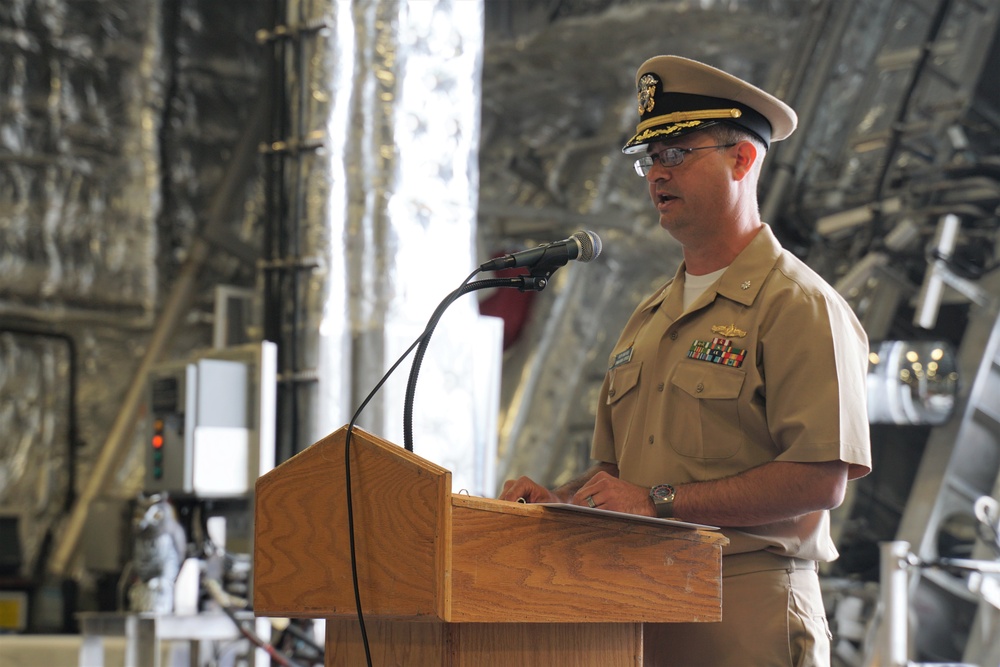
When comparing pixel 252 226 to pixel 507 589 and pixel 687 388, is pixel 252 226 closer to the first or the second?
pixel 687 388

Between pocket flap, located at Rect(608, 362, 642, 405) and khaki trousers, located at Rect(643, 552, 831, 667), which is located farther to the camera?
pocket flap, located at Rect(608, 362, 642, 405)

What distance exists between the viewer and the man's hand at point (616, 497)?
177cm

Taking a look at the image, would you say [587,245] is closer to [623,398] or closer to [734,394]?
[734,394]

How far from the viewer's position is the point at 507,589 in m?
1.46

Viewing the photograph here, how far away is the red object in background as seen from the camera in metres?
6.59

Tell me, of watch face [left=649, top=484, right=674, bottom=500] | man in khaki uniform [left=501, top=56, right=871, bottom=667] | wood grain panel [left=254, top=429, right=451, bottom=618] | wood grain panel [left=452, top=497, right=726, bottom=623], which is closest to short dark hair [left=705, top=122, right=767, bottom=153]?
man in khaki uniform [left=501, top=56, right=871, bottom=667]

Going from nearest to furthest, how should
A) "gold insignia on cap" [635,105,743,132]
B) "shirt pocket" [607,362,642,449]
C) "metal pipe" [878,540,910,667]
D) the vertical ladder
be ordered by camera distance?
"gold insignia on cap" [635,105,743,132] → "shirt pocket" [607,362,642,449] → "metal pipe" [878,540,910,667] → the vertical ladder

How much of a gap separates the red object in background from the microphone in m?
4.77

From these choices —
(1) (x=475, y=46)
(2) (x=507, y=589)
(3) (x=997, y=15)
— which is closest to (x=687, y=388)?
(2) (x=507, y=589)

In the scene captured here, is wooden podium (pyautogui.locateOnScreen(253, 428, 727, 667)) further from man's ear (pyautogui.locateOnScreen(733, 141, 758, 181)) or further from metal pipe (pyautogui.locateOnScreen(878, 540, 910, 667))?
metal pipe (pyautogui.locateOnScreen(878, 540, 910, 667))

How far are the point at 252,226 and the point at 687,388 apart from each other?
16.5ft

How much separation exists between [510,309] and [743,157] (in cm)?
453

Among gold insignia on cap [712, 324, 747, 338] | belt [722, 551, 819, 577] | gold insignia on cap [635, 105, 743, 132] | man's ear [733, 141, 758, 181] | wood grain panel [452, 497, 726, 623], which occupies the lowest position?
belt [722, 551, 819, 577]

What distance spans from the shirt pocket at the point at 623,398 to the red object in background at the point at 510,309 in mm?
4288
